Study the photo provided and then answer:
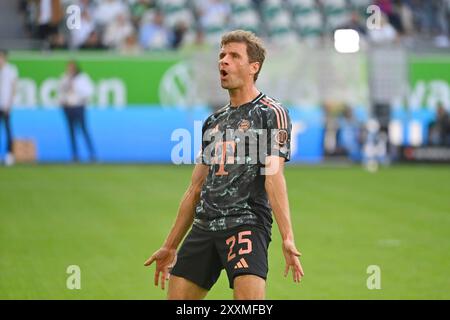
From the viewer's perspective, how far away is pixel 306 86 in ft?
92.6

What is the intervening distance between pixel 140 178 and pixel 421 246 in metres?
9.93

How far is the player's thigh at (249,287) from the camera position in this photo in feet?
22.8

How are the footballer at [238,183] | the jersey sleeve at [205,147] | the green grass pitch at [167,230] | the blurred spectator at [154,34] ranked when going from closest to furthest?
the footballer at [238,183]
the jersey sleeve at [205,147]
the green grass pitch at [167,230]
the blurred spectator at [154,34]

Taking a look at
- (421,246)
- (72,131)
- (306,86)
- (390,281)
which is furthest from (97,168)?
(390,281)

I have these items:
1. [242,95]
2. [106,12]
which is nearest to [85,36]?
[106,12]

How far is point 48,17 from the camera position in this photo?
79.9ft

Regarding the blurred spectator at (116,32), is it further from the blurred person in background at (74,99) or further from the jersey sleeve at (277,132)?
the jersey sleeve at (277,132)

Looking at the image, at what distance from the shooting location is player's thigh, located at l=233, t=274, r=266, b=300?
6953 millimetres

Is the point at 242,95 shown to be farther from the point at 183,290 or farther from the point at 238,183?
the point at 183,290

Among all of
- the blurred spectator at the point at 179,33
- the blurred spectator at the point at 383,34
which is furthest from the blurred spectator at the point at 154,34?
the blurred spectator at the point at 383,34

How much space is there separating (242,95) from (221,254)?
1.08 metres

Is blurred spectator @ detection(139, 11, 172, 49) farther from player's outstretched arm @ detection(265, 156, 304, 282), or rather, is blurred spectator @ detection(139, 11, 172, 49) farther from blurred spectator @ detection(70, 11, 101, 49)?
player's outstretched arm @ detection(265, 156, 304, 282)

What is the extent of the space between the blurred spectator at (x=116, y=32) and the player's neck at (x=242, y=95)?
2143cm

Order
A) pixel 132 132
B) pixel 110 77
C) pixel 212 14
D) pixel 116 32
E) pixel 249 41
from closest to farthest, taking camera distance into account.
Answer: pixel 249 41 → pixel 132 132 → pixel 110 77 → pixel 116 32 → pixel 212 14
